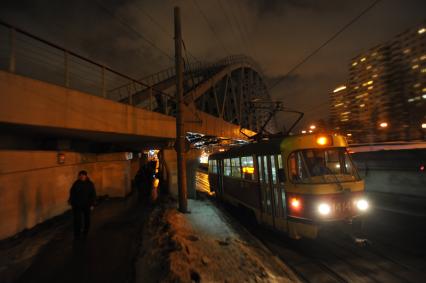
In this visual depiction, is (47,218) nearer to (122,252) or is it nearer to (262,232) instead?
(122,252)

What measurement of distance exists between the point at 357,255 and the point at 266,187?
281cm

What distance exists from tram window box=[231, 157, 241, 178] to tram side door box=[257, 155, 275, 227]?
2056mm

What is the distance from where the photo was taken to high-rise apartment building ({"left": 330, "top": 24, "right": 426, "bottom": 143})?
50.3 m

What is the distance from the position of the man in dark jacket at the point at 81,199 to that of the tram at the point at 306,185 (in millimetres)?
4994

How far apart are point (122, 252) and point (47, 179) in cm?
454

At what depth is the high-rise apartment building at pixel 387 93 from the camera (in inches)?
1982

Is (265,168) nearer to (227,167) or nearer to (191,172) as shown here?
(227,167)

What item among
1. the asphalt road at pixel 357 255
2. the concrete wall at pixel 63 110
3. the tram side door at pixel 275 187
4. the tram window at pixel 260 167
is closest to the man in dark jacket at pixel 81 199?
the concrete wall at pixel 63 110

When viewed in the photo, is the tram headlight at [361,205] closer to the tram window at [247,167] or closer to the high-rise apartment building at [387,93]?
the tram window at [247,167]

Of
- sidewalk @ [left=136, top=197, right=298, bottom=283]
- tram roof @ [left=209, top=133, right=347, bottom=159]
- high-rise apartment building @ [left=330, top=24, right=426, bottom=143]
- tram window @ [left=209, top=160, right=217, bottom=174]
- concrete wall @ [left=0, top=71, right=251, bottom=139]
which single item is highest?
high-rise apartment building @ [left=330, top=24, right=426, bottom=143]

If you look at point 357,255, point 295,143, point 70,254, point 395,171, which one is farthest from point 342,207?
point 395,171

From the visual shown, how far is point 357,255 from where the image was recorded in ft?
20.8

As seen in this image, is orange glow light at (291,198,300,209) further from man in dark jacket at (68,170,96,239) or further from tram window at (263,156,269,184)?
man in dark jacket at (68,170,96,239)

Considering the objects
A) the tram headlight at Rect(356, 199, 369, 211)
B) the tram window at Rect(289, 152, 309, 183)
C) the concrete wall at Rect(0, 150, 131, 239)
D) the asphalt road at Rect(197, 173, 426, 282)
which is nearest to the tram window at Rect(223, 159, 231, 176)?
the asphalt road at Rect(197, 173, 426, 282)
